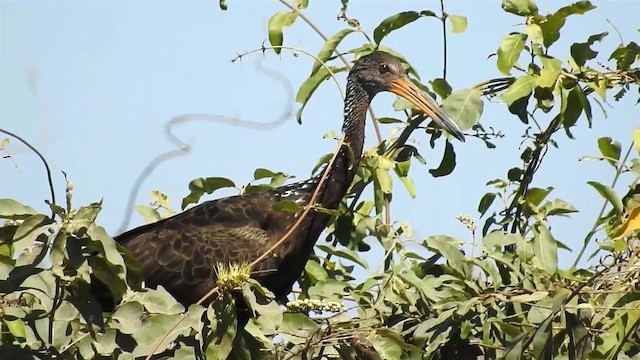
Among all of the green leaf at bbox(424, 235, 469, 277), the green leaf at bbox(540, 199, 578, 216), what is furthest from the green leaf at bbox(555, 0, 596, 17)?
the green leaf at bbox(424, 235, 469, 277)

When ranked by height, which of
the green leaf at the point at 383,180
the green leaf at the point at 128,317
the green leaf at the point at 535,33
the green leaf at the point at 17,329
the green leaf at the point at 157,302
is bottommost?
the green leaf at the point at 17,329

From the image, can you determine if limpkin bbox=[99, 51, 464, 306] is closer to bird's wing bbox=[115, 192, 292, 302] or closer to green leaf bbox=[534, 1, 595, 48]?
bird's wing bbox=[115, 192, 292, 302]

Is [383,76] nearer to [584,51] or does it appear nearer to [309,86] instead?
[309,86]

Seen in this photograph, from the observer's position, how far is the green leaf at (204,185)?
5.75 meters

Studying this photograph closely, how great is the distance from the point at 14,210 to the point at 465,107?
7.76 ft

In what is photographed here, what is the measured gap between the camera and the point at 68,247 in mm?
3529

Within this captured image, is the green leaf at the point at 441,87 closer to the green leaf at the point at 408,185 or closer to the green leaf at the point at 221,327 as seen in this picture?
the green leaf at the point at 408,185

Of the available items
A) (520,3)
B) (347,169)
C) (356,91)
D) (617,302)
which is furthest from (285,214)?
(617,302)

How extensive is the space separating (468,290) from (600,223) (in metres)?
0.89

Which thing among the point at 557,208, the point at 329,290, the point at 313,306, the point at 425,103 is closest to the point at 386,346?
the point at 313,306

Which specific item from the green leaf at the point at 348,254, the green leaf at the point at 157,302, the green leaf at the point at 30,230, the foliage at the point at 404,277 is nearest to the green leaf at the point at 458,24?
the foliage at the point at 404,277

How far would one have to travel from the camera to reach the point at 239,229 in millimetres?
6250

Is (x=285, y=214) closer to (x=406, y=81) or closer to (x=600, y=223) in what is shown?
(x=406, y=81)

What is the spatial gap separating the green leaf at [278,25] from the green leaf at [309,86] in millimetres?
245
